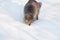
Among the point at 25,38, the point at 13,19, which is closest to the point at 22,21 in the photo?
the point at 13,19

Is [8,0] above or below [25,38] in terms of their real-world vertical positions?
above

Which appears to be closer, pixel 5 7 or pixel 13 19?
pixel 13 19

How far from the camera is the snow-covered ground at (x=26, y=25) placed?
1.64 m

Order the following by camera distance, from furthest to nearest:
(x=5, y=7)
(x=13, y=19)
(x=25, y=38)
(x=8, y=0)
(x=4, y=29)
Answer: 1. (x=8, y=0)
2. (x=5, y=7)
3. (x=13, y=19)
4. (x=4, y=29)
5. (x=25, y=38)

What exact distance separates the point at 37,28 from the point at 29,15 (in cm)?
15

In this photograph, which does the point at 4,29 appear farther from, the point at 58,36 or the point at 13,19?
the point at 58,36

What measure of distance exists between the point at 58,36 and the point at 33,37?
22cm

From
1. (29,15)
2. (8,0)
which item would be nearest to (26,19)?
(29,15)

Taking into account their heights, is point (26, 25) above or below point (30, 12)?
below

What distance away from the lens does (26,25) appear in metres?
1.75

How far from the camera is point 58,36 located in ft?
5.39

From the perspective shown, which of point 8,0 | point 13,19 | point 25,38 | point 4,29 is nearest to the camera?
point 25,38

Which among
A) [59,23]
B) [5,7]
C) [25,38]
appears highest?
[5,7]

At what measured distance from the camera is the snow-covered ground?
164cm
